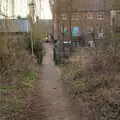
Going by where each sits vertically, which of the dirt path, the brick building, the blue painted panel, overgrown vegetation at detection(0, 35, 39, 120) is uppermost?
the brick building

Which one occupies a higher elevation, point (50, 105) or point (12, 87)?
point (12, 87)

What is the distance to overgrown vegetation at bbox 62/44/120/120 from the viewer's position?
28.5 feet

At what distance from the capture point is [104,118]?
8.23 metres

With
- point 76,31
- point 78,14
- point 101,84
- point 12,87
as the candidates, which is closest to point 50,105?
point 101,84

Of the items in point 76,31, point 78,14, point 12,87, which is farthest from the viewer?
point 76,31

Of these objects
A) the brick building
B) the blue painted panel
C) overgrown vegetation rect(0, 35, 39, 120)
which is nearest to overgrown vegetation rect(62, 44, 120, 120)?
overgrown vegetation rect(0, 35, 39, 120)

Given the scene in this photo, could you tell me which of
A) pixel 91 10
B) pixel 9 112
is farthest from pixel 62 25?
pixel 9 112

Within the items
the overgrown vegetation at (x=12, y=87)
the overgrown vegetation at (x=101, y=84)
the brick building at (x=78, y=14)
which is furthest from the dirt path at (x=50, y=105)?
the brick building at (x=78, y=14)

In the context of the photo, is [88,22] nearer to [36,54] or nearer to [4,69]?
[36,54]

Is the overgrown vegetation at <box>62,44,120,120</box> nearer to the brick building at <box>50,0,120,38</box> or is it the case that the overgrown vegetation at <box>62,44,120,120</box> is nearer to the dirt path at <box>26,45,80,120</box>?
the dirt path at <box>26,45,80,120</box>

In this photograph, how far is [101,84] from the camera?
12.0m

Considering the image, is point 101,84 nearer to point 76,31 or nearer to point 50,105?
point 50,105

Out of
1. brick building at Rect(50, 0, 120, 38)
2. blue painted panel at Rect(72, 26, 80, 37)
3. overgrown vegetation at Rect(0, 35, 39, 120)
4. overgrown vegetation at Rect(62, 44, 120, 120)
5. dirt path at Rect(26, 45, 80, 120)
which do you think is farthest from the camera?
blue painted panel at Rect(72, 26, 80, 37)

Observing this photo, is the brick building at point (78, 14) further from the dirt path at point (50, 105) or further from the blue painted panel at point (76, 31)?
the dirt path at point (50, 105)
